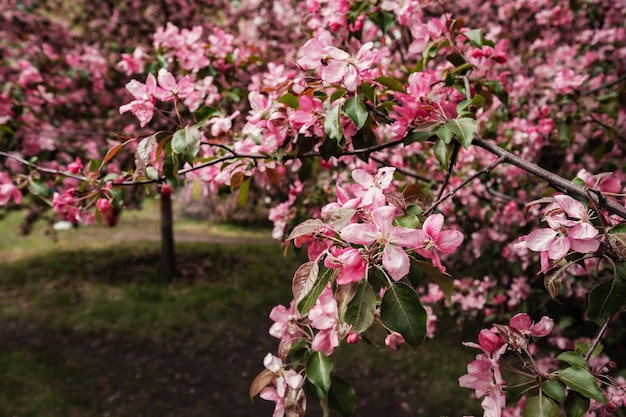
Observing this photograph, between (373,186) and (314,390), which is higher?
(373,186)

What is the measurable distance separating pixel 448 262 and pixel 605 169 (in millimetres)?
1899

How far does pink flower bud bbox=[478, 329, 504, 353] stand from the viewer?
3.06 ft

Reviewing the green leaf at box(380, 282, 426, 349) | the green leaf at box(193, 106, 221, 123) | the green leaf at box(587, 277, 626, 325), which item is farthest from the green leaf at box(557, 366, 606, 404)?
the green leaf at box(193, 106, 221, 123)

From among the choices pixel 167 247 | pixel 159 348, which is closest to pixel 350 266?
pixel 159 348

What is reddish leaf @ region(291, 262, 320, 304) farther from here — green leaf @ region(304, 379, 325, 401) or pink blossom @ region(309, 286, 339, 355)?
green leaf @ region(304, 379, 325, 401)

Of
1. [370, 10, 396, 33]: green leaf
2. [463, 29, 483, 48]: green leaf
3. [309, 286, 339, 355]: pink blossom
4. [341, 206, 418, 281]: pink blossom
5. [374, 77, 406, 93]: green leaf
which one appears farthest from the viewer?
[370, 10, 396, 33]: green leaf

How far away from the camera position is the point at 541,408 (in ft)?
2.79

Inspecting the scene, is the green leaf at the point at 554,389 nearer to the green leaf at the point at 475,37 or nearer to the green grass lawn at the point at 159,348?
the green leaf at the point at 475,37

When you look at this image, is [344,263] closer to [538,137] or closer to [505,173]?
[538,137]

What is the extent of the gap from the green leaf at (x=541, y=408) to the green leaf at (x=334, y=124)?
719 mm

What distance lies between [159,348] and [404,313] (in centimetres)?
447

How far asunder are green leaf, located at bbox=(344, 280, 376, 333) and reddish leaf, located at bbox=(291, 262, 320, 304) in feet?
0.29

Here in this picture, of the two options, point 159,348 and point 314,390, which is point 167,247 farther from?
point 314,390

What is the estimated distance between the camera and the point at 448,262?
4.53 metres
